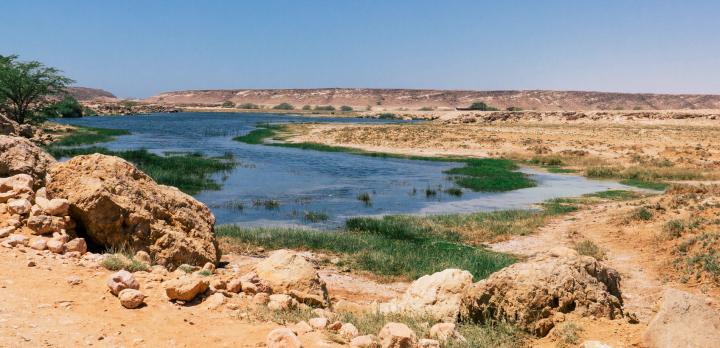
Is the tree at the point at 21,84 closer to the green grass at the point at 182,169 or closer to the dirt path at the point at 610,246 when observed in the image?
the green grass at the point at 182,169

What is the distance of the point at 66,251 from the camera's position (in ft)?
26.3

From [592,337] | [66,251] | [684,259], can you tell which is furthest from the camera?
[684,259]

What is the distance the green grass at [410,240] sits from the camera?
Result: 13.7 m

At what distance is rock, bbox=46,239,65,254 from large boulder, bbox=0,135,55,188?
9.06ft

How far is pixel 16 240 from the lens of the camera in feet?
25.6

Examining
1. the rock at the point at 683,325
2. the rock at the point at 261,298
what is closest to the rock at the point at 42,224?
the rock at the point at 261,298

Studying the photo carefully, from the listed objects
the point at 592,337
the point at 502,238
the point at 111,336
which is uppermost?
the point at 111,336

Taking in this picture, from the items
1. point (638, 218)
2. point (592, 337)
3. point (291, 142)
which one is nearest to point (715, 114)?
point (291, 142)

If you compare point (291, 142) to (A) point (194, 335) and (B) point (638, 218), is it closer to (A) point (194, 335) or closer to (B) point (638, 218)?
(B) point (638, 218)

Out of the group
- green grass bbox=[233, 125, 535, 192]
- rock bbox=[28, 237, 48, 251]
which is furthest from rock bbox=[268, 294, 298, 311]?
green grass bbox=[233, 125, 535, 192]

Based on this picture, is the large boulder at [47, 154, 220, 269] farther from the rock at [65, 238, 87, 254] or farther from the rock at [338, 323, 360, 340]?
the rock at [338, 323, 360, 340]

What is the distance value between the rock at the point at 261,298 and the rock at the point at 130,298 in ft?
4.87

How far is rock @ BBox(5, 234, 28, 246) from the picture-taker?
775cm

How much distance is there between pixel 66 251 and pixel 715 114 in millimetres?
93675
